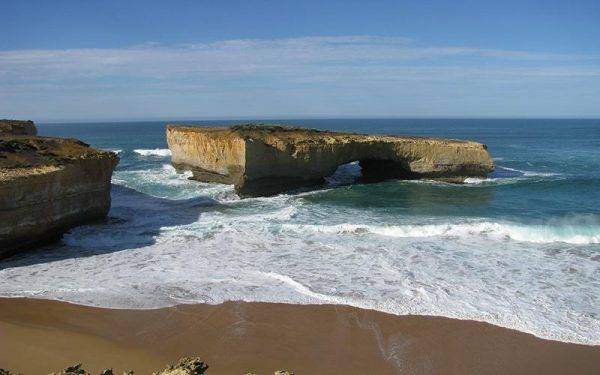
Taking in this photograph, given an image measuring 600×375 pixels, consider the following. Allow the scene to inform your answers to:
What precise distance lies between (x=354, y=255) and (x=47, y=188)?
851 centimetres

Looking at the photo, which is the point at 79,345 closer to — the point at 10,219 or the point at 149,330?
the point at 149,330

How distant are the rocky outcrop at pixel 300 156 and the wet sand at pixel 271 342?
11885mm

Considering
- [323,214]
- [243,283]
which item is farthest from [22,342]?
[323,214]

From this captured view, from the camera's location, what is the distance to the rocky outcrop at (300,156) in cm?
2173

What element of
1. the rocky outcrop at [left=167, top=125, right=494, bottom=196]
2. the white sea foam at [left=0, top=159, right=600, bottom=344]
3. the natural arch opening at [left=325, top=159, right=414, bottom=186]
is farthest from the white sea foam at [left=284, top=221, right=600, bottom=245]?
the natural arch opening at [left=325, top=159, right=414, bottom=186]

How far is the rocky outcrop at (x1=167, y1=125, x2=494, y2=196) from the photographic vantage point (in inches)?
856

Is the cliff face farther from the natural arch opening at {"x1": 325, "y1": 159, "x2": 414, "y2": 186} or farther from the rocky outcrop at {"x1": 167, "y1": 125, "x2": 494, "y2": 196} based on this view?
the natural arch opening at {"x1": 325, "y1": 159, "x2": 414, "y2": 186}

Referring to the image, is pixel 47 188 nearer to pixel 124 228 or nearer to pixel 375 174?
pixel 124 228

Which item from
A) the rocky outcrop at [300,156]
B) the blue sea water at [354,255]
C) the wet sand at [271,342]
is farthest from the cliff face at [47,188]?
the rocky outcrop at [300,156]

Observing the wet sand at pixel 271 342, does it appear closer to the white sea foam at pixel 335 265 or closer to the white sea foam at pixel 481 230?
the white sea foam at pixel 335 265

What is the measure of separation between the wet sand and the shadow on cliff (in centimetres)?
350

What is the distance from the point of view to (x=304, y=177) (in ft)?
77.3

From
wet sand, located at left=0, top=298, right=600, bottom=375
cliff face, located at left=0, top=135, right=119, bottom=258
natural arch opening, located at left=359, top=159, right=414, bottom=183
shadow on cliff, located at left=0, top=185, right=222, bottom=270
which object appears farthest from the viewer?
natural arch opening, located at left=359, top=159, right=414, bottom=183

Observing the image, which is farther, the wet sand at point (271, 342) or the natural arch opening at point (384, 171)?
the natural arch opening at point (384, 171)
